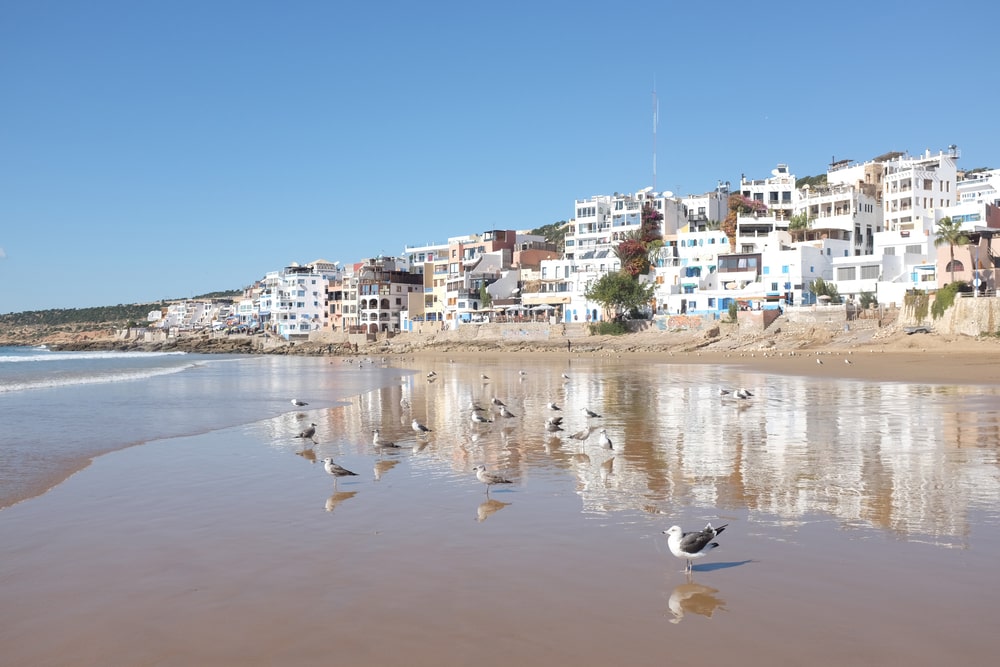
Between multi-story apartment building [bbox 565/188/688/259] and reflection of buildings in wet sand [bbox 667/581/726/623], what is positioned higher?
multi-story apartment building [bbox 565/188/688/259]

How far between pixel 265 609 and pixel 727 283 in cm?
7049

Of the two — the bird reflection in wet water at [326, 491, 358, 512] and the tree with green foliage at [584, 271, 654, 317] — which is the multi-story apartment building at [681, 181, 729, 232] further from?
the bird reflection in wet water at [326, 491, 358, 512]

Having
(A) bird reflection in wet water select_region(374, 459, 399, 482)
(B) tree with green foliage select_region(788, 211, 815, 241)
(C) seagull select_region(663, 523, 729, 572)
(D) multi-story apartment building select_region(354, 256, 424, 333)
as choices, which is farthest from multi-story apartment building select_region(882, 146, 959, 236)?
(C) seagull select_region(663, 523, 729, 572)

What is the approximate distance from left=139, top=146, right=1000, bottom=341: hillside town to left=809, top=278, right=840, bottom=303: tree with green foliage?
15.1 inches

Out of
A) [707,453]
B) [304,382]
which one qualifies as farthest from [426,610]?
[304,382]

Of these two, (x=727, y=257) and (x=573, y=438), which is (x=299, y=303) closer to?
(x=727, y=257)

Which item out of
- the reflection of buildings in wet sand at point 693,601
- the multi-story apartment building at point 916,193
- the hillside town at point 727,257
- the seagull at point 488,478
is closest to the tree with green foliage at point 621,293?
the hillside town at point 727,257

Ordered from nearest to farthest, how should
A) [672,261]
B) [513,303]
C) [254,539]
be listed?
[254,539] → [672,261] → [513,303]

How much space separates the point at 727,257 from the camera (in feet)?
244

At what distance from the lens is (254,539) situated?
33.5ft

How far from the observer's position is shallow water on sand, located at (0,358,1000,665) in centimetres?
684

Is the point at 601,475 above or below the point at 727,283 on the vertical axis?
below

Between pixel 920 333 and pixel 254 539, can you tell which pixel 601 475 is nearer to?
pixel 254 539

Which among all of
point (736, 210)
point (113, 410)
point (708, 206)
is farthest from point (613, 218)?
point (113, 410)
